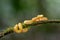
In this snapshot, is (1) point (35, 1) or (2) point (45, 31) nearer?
(1) point (35, 1)

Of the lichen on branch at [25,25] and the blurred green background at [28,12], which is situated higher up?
the blurred green background at [28,12]

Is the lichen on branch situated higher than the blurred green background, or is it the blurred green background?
the blurred green background

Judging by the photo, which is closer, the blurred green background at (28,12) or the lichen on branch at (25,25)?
the lichen on branch at (25,25)

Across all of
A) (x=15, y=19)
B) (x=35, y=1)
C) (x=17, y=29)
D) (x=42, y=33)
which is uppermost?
(x=35, y=1)

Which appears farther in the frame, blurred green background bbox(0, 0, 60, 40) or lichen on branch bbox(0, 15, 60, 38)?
blurred green background bbox(0, 0, 60, 40)

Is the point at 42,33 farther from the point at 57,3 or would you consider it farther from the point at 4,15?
the point at 4,15

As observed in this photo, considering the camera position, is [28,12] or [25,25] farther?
[28,12]

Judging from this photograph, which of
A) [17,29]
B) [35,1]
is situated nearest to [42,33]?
[35,1]

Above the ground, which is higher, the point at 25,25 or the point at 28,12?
the point at 28,12
